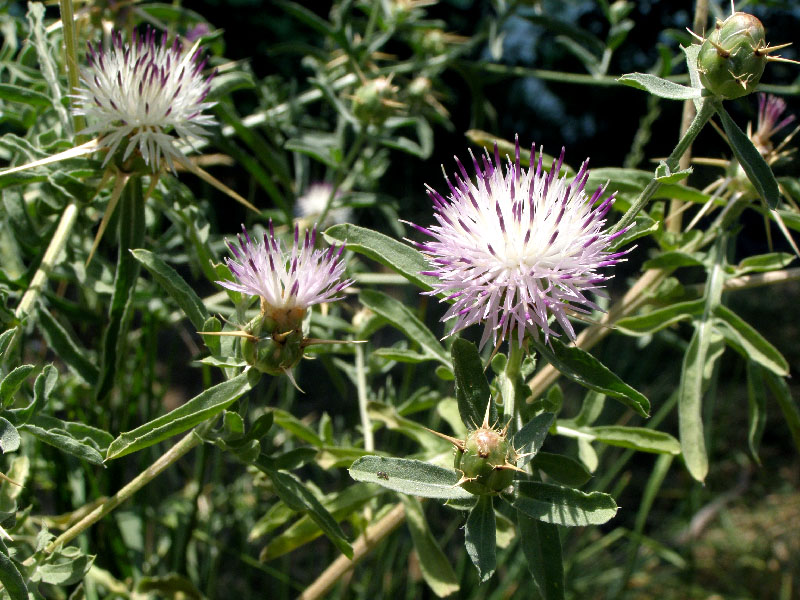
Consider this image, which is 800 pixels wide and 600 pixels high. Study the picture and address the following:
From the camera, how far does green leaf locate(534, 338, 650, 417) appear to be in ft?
2.67

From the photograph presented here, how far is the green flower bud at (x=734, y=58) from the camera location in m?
0.79

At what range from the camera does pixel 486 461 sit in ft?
2.54

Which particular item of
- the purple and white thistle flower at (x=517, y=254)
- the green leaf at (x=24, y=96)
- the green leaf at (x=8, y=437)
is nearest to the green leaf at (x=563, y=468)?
the purple and white thistle flower at (x=517, y=254)

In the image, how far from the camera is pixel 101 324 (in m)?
1.55

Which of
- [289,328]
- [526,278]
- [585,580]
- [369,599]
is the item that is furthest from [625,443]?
[585,580]

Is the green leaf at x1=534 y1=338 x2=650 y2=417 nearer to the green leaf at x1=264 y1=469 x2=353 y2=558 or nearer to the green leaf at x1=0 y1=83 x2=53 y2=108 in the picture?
the green leaf at x1=264 y1=469 x2=353 y2=558

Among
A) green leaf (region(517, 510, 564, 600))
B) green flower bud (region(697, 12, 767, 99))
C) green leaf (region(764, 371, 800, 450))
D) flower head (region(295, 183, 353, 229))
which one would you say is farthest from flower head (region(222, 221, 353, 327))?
flower head (region(295, 183, 353, 229))

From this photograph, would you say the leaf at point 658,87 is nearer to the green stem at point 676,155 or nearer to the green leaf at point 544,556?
the green stem at point 676,155

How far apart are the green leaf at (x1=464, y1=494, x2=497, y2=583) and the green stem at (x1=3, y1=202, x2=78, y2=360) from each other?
24.7 inches

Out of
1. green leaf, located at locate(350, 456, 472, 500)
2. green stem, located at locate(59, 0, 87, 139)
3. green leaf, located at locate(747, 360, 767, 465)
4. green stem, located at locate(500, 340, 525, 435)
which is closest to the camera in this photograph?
green leaf, located at locate(350, 456, 472, 500)

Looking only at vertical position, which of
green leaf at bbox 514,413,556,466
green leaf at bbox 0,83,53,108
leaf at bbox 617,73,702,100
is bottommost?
green leaf at bbox 514,413,556,466

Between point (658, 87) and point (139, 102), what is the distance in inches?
25.8

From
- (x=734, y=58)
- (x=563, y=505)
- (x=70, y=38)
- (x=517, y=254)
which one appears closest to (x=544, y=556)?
(x=563, y=505)

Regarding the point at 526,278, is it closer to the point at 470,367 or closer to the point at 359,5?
the point at 470,367
